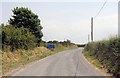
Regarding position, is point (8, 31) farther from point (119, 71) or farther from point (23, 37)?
point (119, 71)

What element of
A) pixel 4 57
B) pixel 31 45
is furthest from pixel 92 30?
pixel 4 57

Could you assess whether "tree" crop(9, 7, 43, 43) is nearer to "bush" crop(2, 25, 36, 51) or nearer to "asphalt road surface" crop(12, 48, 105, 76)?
"bush" crop(2, 25, 36, 51)

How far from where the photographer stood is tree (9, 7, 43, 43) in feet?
198

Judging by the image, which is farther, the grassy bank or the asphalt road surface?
the grassy bank

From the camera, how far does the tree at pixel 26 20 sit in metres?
60.4

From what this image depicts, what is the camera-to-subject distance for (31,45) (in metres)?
52.2

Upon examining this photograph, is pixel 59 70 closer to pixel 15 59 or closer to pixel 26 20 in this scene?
pixel 15 59

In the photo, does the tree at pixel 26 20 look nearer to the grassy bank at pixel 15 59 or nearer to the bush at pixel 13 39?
the bush at pixel 13 39

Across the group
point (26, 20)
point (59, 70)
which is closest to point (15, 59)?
point (59, 70)

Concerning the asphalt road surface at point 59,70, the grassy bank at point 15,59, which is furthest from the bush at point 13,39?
the asphalt road surface at point 59,70

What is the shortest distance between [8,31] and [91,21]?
33781 millimetres

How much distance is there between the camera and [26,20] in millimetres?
61125

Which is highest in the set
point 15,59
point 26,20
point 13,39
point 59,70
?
point 26,20

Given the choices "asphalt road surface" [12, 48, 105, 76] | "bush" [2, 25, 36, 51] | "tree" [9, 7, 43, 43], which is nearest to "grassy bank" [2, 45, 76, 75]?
"bush" [2, 25, 36, 51]
